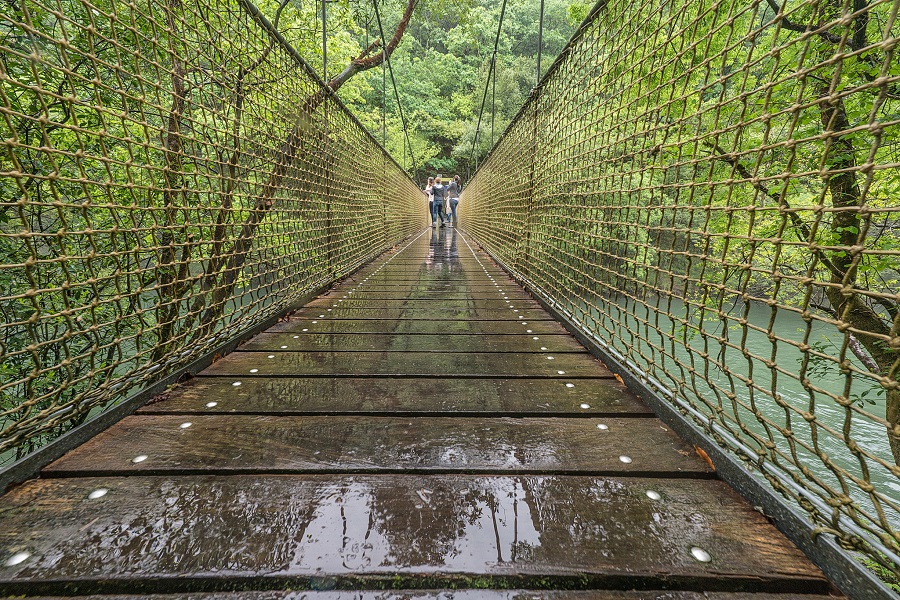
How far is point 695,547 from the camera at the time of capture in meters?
0.63

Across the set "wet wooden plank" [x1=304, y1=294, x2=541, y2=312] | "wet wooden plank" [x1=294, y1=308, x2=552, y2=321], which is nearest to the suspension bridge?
"wet wooden plank" [x1=294, y1=308, x2=552, y2=321]

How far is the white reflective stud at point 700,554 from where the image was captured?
61 centimetres

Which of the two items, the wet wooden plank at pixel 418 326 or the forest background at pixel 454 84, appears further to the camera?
the forest background at pixel 454 84

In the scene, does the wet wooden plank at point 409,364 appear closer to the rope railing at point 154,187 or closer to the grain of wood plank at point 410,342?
the grain of wood plank at point 410,342

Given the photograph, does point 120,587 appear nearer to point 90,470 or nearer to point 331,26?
point 90,470

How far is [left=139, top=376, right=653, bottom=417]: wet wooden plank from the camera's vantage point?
1.04 meters

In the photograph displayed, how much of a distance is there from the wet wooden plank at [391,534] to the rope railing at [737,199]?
174mm

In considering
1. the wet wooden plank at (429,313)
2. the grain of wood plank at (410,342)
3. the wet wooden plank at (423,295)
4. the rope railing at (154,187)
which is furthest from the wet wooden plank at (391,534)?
the wet wooden plank at (423,295)

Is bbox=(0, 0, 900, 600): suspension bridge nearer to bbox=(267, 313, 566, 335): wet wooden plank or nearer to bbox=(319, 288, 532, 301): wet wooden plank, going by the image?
bbox=(267, 313, 566, 335): wet wooden plank

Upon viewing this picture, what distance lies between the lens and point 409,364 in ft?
4.48

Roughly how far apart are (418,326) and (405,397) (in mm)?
747

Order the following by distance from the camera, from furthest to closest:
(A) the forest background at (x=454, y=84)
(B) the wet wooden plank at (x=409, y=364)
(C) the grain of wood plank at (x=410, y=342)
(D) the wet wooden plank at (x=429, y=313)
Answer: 1. (A) the forest background at (x=454, y=84)
2. (D) the wet wooden plank at (x=429, y=313)
3. (C) the grain of wood plank at (x=410, y=342)
4. (B) the wet wooden plank at (x=409, y=364)

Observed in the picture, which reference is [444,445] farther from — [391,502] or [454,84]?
[454,84]

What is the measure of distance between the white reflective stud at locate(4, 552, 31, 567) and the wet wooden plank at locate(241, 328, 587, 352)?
902mm
